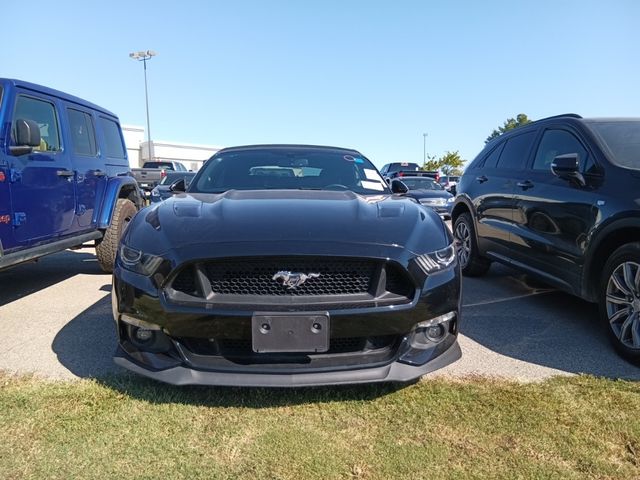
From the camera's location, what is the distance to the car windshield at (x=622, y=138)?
3.62 meters

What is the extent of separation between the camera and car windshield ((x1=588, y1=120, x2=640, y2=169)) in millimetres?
3624

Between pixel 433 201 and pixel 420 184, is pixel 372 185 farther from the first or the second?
pixel 420 184

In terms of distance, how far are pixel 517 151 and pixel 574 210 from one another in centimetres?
151

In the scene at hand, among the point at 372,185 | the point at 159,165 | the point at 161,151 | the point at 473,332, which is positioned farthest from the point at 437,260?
the point at 161,151

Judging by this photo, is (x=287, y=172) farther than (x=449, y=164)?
No

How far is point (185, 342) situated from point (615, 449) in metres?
2.05

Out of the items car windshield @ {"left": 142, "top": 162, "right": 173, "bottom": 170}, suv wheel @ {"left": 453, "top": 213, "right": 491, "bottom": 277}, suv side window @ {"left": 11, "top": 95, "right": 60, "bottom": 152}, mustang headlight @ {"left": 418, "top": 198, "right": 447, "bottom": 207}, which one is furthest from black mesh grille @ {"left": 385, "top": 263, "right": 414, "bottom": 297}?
car windshield @ {"left": 142, "top": 162, "right": 173, "bottom": 170}

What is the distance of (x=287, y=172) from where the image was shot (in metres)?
3.95

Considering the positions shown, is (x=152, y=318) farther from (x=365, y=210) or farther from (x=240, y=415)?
(x=365, y=210)

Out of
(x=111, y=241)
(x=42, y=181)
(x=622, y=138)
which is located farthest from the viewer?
(x=111, y=241)

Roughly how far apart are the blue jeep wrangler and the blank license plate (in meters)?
2.68

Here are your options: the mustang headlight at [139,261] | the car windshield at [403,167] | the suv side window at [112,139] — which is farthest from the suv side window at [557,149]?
the car windshield at [403,167]

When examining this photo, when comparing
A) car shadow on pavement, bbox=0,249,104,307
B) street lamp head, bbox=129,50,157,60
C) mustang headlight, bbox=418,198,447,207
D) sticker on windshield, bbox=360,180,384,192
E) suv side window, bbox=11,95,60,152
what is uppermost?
street lamp head, bbox=129,50,157,60

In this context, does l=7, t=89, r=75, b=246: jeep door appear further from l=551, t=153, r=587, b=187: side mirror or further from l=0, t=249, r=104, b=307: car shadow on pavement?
l=551, t=153, r=587, b=187: side mirror
